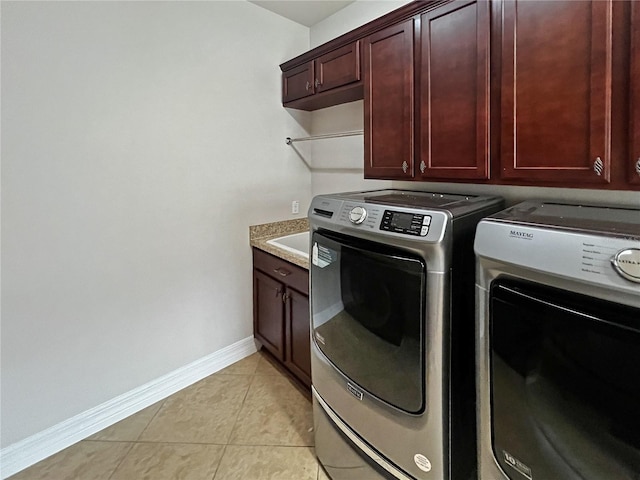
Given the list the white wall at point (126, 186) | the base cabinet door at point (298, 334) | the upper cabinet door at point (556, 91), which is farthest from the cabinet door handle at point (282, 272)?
the upper cabinet door at point (556, 91)

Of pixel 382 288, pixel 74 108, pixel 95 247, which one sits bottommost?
pixel 382 288

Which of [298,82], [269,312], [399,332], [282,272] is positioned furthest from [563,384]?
[298,82]

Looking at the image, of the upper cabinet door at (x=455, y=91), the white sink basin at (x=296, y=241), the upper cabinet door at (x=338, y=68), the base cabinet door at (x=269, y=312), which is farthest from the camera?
the white sink basin at (x=296, y=241)

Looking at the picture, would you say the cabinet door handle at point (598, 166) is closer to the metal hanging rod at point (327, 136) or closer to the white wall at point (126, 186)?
the metal hanging rod at point (327, 136)

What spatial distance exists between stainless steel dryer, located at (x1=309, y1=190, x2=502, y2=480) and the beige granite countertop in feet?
2.02

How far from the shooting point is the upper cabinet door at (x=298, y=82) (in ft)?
7.90

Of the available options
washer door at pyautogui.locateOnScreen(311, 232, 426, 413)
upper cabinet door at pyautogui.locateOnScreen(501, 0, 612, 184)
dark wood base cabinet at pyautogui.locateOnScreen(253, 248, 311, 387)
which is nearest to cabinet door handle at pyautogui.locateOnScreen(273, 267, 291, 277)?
dark wood base cabinet at pyautogui.locateOnScreen(253, 248, 311, 387)

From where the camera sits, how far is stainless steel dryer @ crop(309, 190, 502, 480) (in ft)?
3.65

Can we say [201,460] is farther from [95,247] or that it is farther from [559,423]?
[559,423]

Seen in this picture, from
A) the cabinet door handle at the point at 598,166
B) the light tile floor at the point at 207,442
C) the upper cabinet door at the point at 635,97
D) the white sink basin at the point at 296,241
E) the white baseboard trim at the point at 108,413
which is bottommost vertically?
the light tile floor at the point at 207,442

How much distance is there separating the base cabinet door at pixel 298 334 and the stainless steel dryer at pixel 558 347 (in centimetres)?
121

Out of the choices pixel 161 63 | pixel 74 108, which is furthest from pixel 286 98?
pixel 74 108

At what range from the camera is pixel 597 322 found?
2.59 feet

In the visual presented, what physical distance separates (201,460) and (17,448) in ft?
2.92
